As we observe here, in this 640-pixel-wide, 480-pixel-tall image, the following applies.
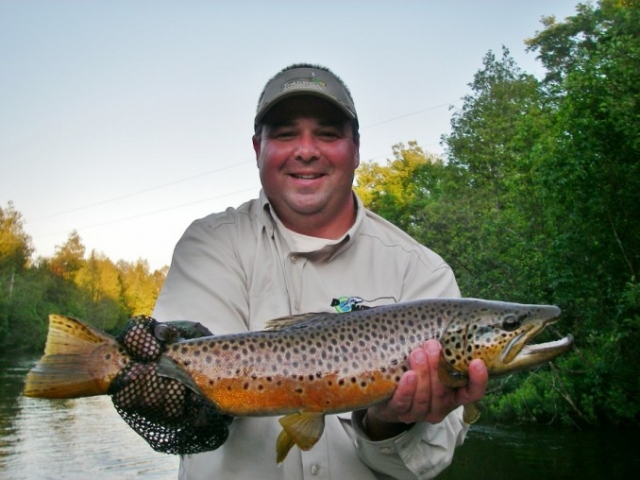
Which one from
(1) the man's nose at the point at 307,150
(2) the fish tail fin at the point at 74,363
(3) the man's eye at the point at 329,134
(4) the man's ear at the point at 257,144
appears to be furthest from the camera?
(4) the man's ear at the point at 257,144

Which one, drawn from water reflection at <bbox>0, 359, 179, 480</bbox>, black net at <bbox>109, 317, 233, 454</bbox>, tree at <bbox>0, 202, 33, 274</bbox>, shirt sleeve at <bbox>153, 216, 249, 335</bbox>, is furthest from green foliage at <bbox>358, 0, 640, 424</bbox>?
tree at <bbox>0, 202, 33, 274</bbox>

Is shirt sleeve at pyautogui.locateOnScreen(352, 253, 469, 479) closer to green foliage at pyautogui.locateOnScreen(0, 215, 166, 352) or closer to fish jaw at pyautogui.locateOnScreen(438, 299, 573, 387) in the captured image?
fish jaw at pyautogui.locateOnScreen(438, 299, 573, 387)

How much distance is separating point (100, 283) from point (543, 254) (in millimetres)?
98751

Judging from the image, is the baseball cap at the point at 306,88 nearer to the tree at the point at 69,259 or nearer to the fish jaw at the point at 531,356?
the fish jaw at the point at 531,356

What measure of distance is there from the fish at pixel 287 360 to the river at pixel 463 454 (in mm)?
13616

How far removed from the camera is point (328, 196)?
156 inches

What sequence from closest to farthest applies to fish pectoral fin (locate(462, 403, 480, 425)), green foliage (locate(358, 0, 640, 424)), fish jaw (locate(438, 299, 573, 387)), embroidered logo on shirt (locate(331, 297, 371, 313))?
fish jaw (locate(438, 299, 573, 387)) → fish pectoral fin (locate(462, 403, 480, 425)) → embroidered logo on shirt (locate(331, 297, 371, 313)) → green foliage (locate(358, 0, 640, 424))

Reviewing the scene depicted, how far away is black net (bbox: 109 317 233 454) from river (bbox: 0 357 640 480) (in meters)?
13.9

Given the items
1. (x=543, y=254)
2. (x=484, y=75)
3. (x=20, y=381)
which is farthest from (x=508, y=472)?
(x=484, y=75)

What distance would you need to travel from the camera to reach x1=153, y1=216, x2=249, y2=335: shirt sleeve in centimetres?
355

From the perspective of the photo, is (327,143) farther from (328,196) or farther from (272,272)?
(272,272)

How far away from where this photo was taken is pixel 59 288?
9381cm

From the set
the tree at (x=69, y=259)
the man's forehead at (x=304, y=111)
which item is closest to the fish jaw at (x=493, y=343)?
the man's forehead at (x=304, y=111)

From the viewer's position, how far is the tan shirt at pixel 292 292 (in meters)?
3.39
